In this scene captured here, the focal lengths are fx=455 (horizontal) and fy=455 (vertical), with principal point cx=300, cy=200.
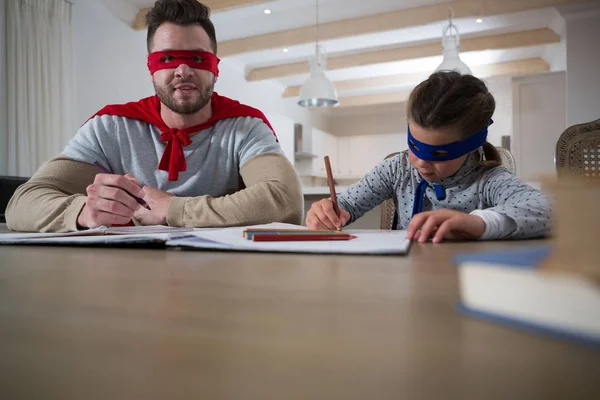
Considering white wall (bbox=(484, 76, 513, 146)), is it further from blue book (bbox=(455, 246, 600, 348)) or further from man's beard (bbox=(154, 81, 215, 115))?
blue book (bbox=(455, 246, 600, 348))

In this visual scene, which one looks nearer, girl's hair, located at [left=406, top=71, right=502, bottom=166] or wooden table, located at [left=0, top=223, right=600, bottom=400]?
wooden table, located at [left=0, top=223, right=600, bottom=400]

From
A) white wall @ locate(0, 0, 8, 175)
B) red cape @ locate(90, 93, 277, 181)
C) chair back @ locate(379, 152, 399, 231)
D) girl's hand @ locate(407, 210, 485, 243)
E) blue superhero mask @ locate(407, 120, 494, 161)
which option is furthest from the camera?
white wall @ locate(0, 0, 8, 175)

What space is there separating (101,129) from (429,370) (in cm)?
140

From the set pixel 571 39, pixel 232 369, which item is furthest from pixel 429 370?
pixel 571 39

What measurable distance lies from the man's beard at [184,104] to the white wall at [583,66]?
4.36 metres

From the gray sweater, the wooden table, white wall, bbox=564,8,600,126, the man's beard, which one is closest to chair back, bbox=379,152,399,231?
the gray sweater

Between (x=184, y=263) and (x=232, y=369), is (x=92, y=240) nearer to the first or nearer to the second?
(x=184, y=263)

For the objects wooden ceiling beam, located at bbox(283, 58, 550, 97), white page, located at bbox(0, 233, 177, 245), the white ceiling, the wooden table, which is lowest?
the wooden table

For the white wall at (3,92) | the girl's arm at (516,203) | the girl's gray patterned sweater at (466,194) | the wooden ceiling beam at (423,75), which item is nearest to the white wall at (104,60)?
the white wall at (3,92)

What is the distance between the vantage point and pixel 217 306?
0.76 ft

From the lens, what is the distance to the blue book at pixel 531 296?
0.14 metres

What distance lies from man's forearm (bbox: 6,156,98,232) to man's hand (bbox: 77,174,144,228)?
0.26 feet

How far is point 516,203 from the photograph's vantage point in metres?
0.84

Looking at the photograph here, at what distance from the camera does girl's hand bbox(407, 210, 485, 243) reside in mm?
667
